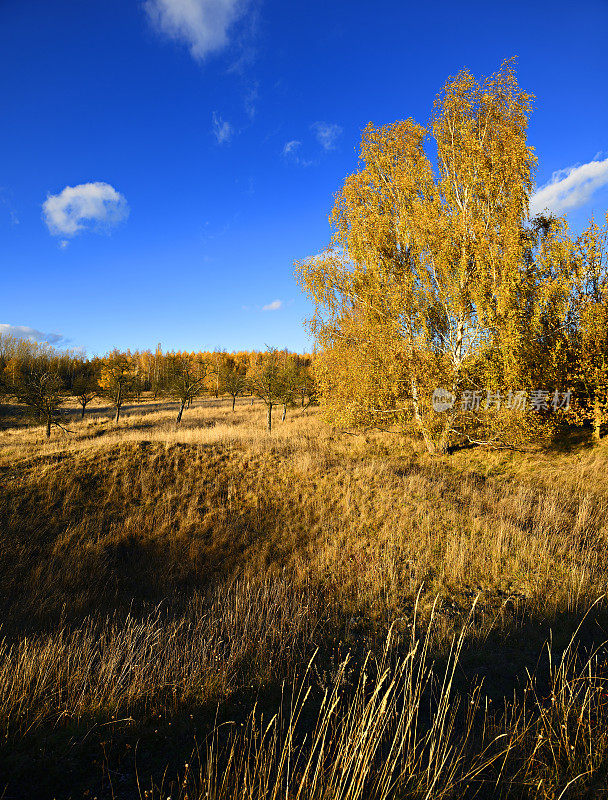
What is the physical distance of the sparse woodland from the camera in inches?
105

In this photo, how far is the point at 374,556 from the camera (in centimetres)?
762

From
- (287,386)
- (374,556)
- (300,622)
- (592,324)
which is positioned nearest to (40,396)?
(287,386)

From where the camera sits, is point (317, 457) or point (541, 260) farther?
point (317, 457)

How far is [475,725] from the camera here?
3.21 m

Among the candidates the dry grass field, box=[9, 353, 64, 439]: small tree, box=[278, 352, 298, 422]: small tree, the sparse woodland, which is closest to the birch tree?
the sparse woodland

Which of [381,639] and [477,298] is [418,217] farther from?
[381,639]

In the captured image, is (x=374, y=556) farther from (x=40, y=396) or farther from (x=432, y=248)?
(x=40, y=396)

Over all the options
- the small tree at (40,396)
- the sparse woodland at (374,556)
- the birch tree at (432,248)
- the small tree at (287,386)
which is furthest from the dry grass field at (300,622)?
the small tree at (287,386)

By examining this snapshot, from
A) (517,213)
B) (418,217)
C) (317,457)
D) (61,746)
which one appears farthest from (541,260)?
(61,746)

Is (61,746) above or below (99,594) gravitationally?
above

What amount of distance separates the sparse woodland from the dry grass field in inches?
1.7

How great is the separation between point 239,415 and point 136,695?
33.5 meters

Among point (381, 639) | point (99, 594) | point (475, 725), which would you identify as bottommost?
point (99, 594)

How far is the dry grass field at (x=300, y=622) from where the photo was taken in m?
2.55
